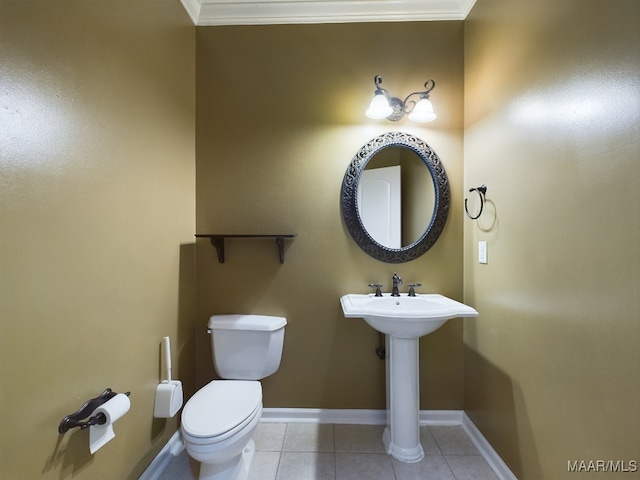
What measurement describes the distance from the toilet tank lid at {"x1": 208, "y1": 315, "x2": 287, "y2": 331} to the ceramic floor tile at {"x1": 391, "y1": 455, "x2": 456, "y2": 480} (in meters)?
1.00

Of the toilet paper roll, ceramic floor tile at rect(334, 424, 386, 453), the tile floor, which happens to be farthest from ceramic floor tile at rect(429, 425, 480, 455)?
the toilet paper roll

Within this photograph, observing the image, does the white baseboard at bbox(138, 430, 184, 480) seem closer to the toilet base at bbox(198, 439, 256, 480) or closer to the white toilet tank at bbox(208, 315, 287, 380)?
the toilet base at bbox(198, 439, 256, 480)

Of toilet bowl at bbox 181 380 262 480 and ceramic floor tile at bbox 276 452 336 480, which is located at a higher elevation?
toilet bowl at bbox 181 380 262 480

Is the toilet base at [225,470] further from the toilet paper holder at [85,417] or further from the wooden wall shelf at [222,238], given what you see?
the wooden wall shelf at [222,238]

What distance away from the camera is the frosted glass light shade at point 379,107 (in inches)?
64.5

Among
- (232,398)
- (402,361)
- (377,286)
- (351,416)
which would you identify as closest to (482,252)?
(377,286)

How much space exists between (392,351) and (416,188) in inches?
40.7

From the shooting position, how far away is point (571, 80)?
3.35ft

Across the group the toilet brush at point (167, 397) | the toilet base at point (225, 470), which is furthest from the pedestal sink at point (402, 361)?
the toilet brush at point (167, 397)

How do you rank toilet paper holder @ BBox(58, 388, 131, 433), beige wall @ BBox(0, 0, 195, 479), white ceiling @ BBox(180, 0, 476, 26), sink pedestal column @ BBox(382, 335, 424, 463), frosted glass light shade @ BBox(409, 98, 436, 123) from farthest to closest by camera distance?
1. white ceiling @ BBox(180, 0, 476, 26)
2. frosted glass light shade @ BBox(409, 98, 436, 123)
3. sink pedestal column @ BBox(382, 335, 424, 463)
4. toilet paper holder @ BBox(58, 388, 131, 433)
5. beige wall @ BBox(0, 0, 195, 479)

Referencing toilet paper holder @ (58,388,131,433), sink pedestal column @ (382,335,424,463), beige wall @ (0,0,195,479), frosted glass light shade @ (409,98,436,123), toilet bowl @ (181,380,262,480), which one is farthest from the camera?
frosted glass light shade @ (409,98,436,123)

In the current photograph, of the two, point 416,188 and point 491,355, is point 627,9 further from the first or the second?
point 491,355

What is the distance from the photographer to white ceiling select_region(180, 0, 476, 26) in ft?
5.86

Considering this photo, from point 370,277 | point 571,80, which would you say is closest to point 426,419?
point 370,277
